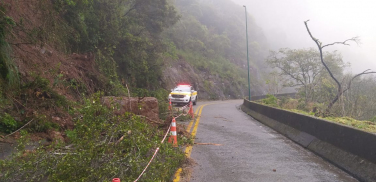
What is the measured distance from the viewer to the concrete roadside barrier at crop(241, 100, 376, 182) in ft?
19.7

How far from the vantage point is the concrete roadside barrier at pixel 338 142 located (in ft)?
19.7

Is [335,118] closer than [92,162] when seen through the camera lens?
No

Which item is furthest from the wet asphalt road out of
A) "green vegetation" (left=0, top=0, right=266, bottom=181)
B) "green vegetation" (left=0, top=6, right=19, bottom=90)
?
"green vegetation" (left=0, top=6, right=19, bottom=90)

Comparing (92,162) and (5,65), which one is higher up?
(5,65)

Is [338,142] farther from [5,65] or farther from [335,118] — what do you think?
[5,65]

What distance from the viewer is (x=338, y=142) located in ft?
24.1

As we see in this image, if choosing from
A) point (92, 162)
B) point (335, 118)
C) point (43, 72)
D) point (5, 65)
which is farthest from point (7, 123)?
point (335, 118)

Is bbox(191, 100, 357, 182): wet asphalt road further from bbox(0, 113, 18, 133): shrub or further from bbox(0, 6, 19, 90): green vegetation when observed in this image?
bbox(0, 6, 19, 90): green vegetation

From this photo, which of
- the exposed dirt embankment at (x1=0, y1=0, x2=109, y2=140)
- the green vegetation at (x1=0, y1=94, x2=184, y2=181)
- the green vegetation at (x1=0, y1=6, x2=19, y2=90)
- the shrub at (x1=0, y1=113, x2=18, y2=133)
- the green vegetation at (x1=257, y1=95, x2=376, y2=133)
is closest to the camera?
the green vegetation at (x1=0, y1=94, x2=184, y2=181)

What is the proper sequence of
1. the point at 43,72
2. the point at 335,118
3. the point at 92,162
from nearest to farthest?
the point at 92,162 → the point at 43,72 → the point at 335,118

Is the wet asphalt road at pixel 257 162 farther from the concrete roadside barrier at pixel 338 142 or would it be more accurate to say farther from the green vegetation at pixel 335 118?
the green vegetation at pixel 335 118

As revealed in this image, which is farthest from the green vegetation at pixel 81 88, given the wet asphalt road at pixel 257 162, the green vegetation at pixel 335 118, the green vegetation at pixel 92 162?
the green vegetation at pixel 335 118

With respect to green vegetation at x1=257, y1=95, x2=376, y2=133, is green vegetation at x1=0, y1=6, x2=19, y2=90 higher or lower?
higher

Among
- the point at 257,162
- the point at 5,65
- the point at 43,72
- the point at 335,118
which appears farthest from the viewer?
the point at 335,118
